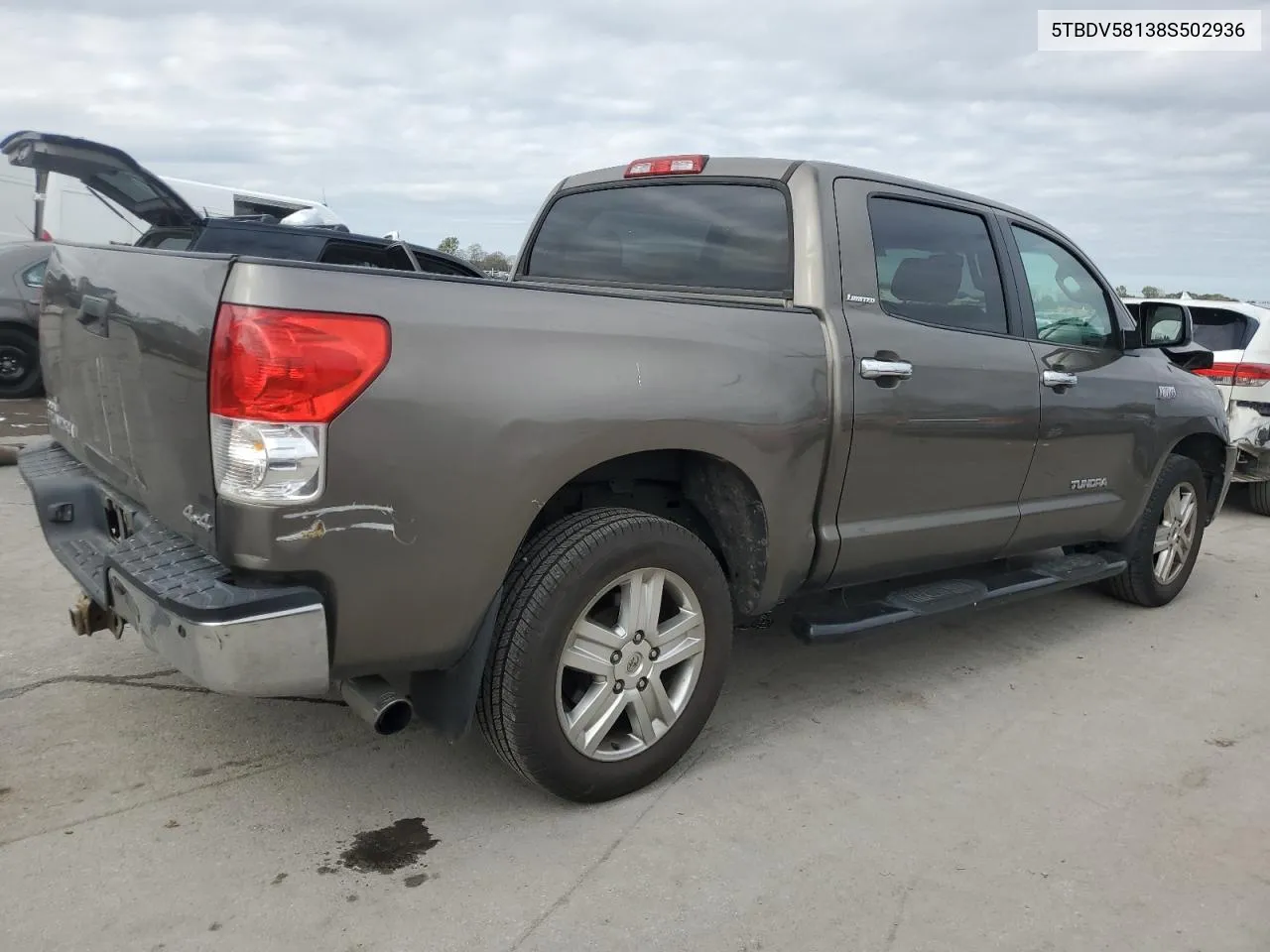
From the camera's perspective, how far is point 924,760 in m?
3.34

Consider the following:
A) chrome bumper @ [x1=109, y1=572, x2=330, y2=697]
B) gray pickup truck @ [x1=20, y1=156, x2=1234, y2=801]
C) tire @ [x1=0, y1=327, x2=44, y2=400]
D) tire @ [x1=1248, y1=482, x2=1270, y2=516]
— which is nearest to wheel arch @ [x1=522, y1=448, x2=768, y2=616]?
gray pickup truck @ [x1=20, y1=156, x2=1234, y2=801]

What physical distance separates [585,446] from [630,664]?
0.66m

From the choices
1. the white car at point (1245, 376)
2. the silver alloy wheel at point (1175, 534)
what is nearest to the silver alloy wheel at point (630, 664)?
the silver alloy wheel at point (1175, 534)

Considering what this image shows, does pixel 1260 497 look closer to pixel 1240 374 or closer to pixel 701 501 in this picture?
pixel 1240 374

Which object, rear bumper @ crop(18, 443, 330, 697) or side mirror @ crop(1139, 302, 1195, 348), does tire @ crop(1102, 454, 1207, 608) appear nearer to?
side mirror @ crop(1139, 302, 1195, 348)

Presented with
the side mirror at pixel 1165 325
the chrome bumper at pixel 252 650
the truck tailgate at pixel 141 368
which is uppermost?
the side mirror at pixel 1165 325

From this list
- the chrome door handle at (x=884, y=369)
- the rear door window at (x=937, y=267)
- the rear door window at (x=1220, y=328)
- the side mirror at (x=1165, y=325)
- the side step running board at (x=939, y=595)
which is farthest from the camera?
the rear door window at (x=1220, y=328)

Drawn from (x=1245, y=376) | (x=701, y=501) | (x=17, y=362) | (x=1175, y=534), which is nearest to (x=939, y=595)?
(x=701, y=501)

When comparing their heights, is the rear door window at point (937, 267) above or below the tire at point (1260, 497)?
above

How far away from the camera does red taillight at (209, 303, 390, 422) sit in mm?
2191

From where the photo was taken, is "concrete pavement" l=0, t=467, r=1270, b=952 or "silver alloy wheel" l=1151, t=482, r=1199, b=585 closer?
"concrete pavement" l=0, t=467, r=1270, b=952

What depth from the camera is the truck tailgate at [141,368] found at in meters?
2.32

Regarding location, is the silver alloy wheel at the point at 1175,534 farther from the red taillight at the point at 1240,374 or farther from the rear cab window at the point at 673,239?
the rear cab window at the point at 673,239

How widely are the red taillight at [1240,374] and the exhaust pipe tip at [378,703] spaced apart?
6829 millimetres
